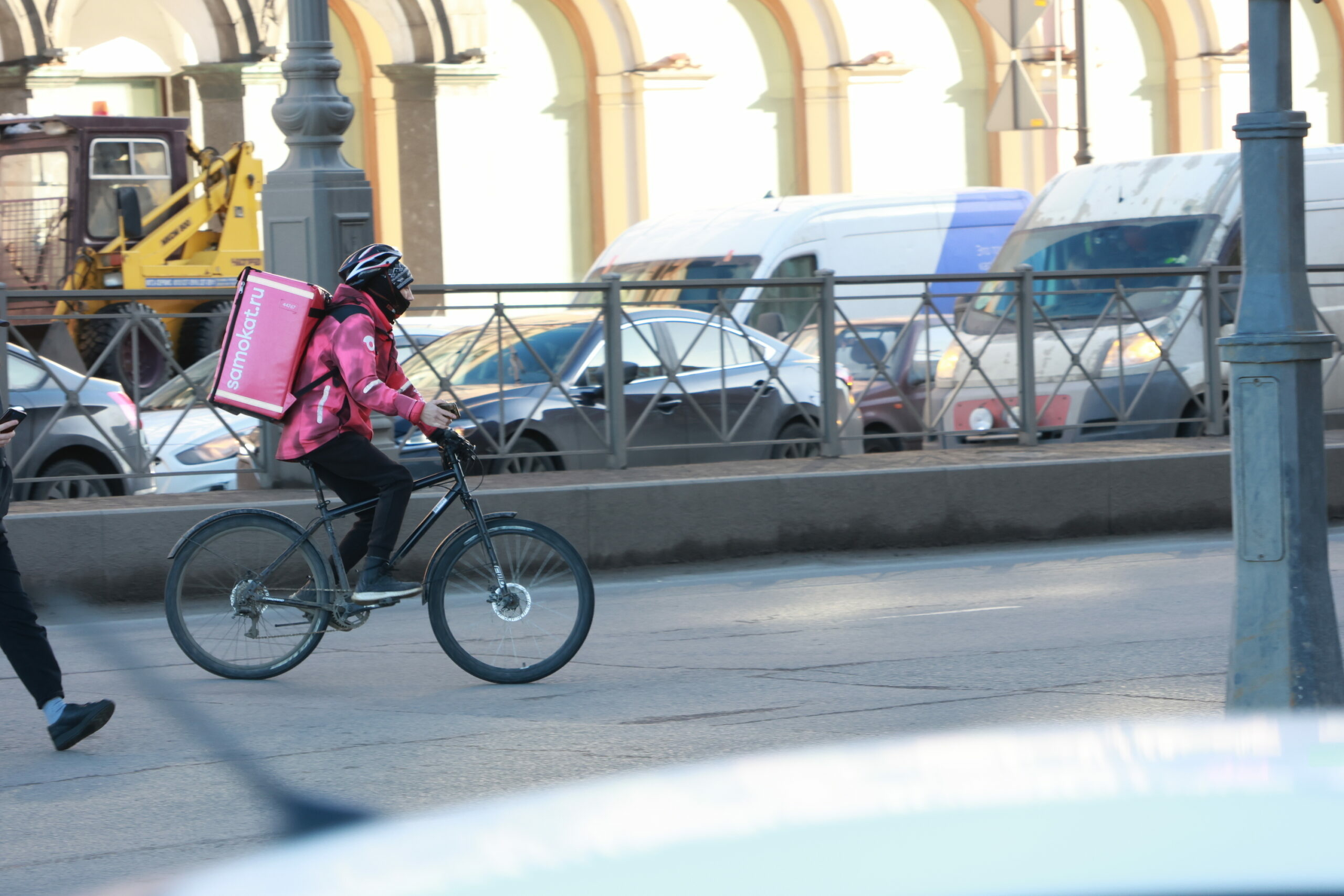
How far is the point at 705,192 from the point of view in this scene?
28172 millimetres

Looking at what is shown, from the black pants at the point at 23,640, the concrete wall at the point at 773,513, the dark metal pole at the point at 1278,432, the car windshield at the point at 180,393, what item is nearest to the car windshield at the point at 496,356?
the concrete wall at the point at 773,513

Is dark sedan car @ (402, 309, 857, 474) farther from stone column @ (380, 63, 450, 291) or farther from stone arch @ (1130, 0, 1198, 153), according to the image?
stone arch @ (1130, 0, 1198, 153)

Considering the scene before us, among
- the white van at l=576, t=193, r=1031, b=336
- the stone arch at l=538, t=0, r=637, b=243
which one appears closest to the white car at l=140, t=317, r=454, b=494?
the white van at l=576, t=193, r=1031, b=336

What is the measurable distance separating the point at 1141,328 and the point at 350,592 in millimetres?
7192

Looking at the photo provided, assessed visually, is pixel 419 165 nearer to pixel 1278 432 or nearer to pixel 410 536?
pixel 410 536

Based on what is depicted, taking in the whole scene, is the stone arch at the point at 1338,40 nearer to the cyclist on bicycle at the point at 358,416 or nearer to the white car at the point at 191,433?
the white car at the point at 191,433

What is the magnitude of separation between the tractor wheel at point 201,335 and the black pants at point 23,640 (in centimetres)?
444

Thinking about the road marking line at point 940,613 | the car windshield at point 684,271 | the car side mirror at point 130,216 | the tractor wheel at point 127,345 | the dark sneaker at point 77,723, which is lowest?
the road marking line at point 940,613

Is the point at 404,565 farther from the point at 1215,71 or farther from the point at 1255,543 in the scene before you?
the point at 1215,71

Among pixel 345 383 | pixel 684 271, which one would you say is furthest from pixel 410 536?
pixel 684 271

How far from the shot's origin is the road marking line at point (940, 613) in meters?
8.71

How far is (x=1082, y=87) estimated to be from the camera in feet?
60.9

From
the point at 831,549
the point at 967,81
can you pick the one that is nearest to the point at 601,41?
the point at 967,81

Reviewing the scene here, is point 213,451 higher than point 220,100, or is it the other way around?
point 220,100
